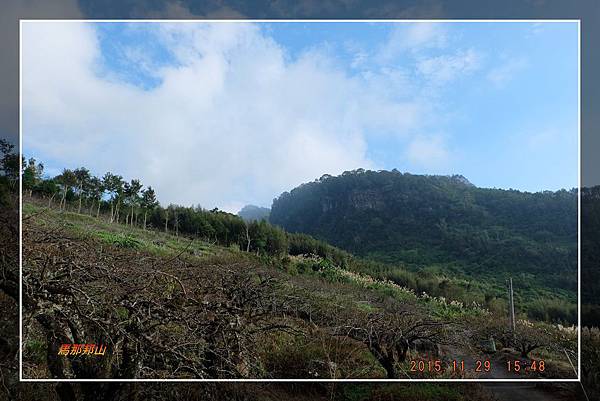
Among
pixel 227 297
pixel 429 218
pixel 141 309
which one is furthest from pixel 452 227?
pixel 141 309

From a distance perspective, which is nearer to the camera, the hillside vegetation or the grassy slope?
the hillside vegetation

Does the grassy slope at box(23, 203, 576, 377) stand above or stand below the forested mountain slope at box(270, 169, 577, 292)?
below

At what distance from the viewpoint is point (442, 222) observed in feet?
13.0

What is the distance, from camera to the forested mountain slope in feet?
11.7

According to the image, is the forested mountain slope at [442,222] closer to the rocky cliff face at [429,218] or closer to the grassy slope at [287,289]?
the rocky cliff face at [429,218]

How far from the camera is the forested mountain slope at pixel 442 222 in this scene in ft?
11.7

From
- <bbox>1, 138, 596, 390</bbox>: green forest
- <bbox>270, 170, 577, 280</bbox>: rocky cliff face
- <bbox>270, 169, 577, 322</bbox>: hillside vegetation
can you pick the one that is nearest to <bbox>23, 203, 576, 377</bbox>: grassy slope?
<bbox>1, 138, 596, 390</bbox>: green forest

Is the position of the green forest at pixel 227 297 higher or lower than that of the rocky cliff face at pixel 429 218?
lower

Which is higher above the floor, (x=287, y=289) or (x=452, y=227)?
(x=452, y=227)

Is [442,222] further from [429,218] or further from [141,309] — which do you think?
[141,309]

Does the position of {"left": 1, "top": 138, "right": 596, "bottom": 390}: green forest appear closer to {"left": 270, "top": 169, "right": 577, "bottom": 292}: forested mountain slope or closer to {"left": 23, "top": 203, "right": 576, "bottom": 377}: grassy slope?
{"left": 23, "top": 203, "right": 576, "bottom": 377}: grassy slope

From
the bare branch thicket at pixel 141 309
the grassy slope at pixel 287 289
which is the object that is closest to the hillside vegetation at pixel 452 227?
the grassy slope at pixel 287 289

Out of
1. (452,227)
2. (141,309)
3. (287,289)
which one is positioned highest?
(452,227)

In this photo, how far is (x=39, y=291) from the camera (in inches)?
144
